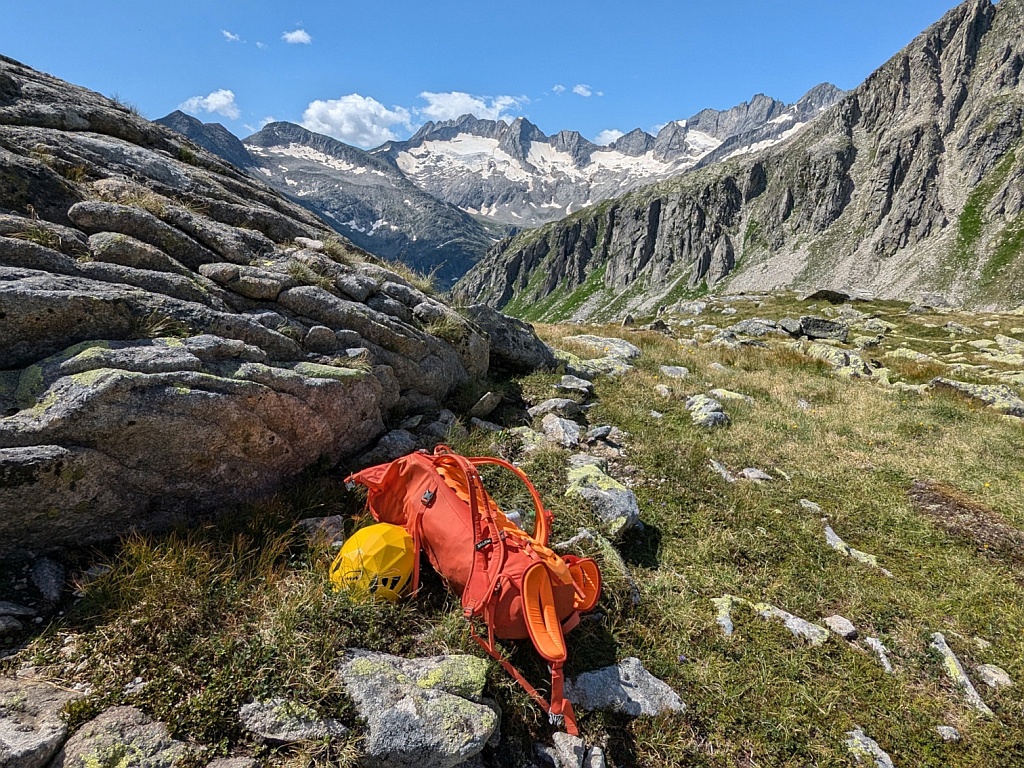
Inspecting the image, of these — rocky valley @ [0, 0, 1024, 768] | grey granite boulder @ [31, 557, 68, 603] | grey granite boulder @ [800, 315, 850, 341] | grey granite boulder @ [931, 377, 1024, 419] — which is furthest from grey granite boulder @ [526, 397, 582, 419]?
grey granite boulder @ [800, 315, 850, 341]

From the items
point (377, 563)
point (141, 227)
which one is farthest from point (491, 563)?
point (141, 227)

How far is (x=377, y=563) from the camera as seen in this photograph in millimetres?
4863

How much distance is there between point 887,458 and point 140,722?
531 inches

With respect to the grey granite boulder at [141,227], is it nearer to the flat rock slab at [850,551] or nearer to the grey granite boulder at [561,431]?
the grey granite boulder at [561,431]

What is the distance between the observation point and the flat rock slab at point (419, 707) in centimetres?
344

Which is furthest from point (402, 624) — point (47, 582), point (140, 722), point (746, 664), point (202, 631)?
point (746, 664)

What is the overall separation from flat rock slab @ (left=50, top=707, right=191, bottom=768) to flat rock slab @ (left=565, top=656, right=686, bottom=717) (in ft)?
10.9

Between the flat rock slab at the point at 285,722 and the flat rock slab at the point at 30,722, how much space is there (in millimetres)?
1087

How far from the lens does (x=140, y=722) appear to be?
10.7 feet

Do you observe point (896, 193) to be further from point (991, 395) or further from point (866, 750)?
point (866, 750)

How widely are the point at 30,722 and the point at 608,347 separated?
1771 centimetres

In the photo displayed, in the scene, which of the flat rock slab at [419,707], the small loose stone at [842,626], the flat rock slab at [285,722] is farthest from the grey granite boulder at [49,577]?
the small loose stone at [842,626]

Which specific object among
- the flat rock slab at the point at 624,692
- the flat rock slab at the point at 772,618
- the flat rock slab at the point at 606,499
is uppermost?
the flat rock slab at the point at 606,499

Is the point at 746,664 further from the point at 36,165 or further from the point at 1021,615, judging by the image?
the point at 36,165
